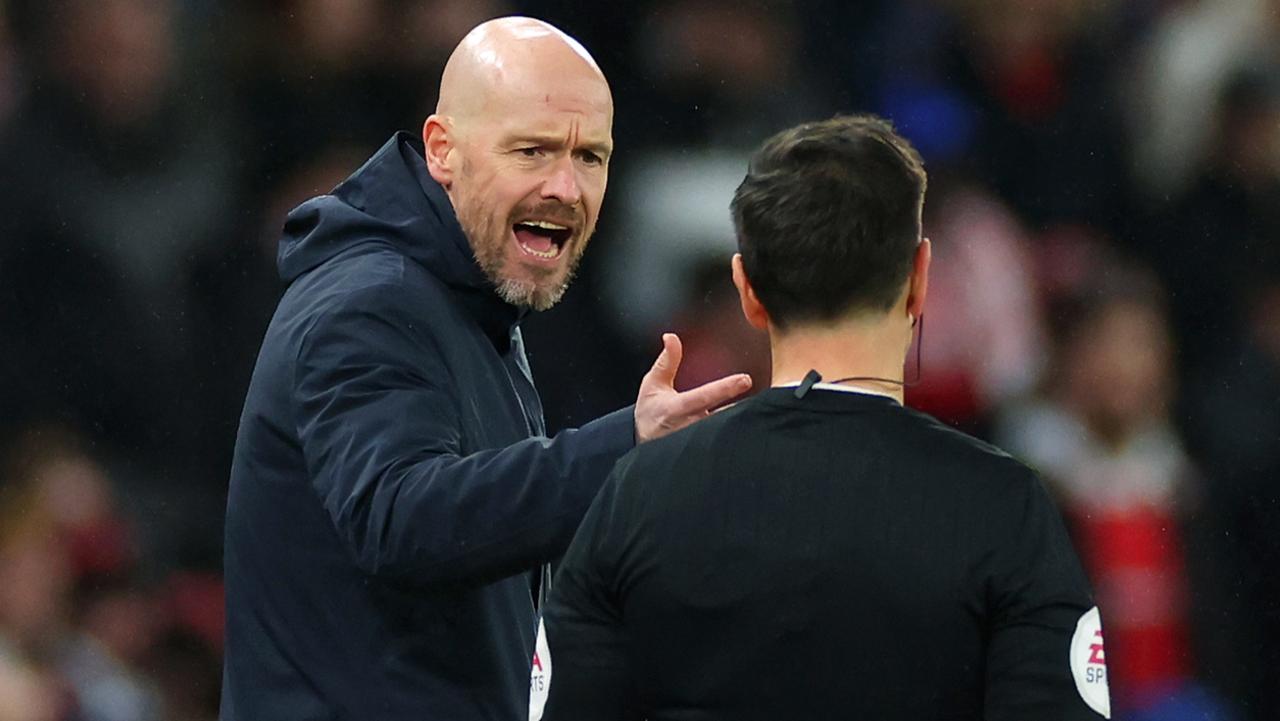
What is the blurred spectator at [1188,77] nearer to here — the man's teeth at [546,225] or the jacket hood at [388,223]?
the man's teeth at [546,225]

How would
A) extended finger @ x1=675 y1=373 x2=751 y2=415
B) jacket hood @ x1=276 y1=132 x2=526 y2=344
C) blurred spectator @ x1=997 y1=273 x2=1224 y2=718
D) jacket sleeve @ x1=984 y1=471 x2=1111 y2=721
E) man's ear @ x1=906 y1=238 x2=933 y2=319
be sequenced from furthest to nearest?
1. blurred spectator @ x1=997 y1=273 x2=1224 y2=718
2. jacket hood @ x1=276 y1=132 x2=526 y2=344
3. extended finger @ x1=675 y1=373 x2=751 y2=415
4. man's ear @ x1=906 y1=238 x2=933 y2=319
5. jacket sleeve @ x1=984 y1=471 x2=1111 y2=721

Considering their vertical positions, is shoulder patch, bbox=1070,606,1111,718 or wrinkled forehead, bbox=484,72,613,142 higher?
wrinkled forehead, bbox=484,72,613,142

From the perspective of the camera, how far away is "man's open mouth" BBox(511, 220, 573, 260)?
2457 millimetres

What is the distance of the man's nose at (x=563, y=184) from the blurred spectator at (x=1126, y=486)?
252 cm

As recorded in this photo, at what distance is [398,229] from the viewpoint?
2.34m

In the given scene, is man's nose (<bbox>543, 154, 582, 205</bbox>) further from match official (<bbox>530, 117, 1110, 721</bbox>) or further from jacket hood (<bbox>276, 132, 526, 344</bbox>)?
match official (<bbox>530, 117, 1110, 721</bbox>)

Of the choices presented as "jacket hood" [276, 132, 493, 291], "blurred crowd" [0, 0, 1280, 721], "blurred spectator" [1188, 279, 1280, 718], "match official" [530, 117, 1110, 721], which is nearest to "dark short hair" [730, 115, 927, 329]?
"match official" [530, 117, 1110, 721]

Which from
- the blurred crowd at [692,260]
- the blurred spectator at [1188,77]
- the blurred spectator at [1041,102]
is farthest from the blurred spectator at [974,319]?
the blurred spectator at [1188,77]

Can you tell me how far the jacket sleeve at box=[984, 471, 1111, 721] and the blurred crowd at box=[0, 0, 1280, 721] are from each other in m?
2.90

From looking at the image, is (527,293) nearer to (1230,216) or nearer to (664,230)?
(664,230)

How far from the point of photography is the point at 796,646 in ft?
5.00

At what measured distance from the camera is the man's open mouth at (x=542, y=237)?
8.06ft

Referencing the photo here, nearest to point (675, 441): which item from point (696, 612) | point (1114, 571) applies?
point (696, 612)

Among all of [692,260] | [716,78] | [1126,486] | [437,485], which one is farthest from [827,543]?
[716,78]
